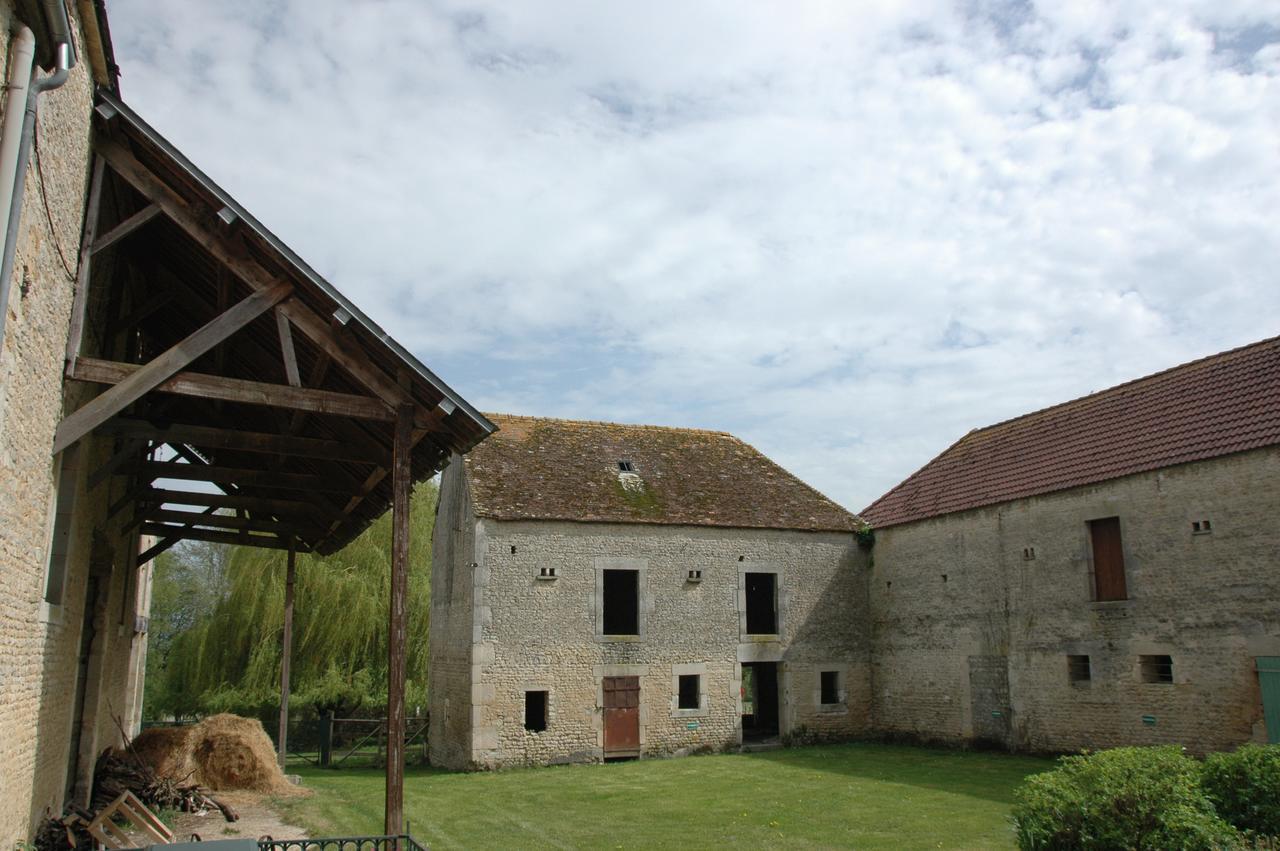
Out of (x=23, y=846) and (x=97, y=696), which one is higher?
(x=97, y=696)

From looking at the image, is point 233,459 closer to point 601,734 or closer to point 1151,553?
point 601,734

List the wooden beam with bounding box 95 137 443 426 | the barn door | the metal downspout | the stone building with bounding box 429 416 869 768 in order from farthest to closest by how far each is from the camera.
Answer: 1. the barn door
2. the stone building with bounding box 429 416 869 768
3. the wooden beam with bounding box 95 137 443 426
4. the metal downspout

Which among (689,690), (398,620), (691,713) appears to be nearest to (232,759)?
(398,620)

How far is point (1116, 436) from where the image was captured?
15820 mm

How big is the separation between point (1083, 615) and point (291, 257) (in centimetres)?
1344

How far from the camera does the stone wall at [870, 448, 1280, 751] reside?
42.8ft

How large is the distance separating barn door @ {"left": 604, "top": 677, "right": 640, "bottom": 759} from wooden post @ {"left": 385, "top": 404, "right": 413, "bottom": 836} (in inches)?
404

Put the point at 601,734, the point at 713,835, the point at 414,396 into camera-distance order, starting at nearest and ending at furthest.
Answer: the point at 414,396, the point at 713,835, the point at 601,734

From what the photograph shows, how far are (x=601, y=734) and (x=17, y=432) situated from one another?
13479 millimetres

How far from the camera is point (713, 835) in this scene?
1020 cm

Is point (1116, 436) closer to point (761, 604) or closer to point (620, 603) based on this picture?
point (761, 604)

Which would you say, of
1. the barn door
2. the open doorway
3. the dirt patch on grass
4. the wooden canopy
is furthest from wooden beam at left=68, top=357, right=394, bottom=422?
the open doorway

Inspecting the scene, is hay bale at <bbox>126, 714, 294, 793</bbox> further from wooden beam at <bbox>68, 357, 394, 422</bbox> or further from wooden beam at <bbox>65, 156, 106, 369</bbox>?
wooden beam at <bbox>65, 156, 106, 369</bbox>

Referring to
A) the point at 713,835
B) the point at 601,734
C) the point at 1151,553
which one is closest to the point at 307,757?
the point at 601,734
